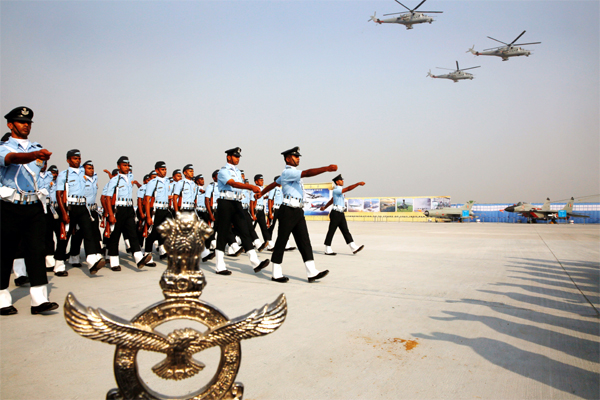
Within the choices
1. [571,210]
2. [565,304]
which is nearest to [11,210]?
[565,304]

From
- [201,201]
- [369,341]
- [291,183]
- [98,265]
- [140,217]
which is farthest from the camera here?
[201,201]

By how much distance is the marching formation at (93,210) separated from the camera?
3646 millimetres

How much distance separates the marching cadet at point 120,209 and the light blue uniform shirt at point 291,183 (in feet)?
10.3

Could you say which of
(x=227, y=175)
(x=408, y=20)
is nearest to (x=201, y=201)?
(x=227, y=175)

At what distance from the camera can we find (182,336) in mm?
1094

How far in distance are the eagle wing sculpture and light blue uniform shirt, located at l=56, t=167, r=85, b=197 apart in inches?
232

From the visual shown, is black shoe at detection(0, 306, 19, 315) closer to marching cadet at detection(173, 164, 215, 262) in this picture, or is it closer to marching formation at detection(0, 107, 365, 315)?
marching formation at detection(0, 107, 365, 315)

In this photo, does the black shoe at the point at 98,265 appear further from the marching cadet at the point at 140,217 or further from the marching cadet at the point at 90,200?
the marching cadet at the point at 140,217

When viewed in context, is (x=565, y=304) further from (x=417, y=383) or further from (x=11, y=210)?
(x=11, y=210)

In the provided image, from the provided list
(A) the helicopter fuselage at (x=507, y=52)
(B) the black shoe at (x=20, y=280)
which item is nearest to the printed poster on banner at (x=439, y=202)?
(A) the helicopter fuselage at (x=507, y=52)

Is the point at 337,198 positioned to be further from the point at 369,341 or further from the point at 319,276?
the point at 369,341

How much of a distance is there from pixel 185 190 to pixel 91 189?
2.25m

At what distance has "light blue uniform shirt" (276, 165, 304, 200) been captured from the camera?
5441 mm

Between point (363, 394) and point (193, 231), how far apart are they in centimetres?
167
